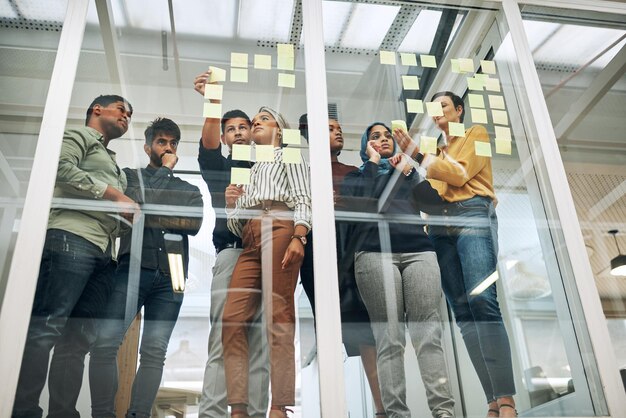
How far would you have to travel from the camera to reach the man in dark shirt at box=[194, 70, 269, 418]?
1845mm

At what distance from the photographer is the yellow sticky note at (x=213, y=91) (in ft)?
7.79

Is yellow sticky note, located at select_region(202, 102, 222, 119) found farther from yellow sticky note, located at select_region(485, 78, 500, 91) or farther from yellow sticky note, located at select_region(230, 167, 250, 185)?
yellow sticky note, located at select_region(485, 78, 500, 91)

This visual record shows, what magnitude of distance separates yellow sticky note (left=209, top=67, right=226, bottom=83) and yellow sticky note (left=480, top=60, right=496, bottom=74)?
1.09 m

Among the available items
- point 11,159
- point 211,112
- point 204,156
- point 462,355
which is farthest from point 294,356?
point 11,159

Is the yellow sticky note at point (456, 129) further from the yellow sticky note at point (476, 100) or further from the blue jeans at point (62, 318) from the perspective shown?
the blue jeans at point (62, 318)

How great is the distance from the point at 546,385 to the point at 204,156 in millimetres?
1462

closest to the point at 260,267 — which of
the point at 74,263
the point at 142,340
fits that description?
the point at 142,340

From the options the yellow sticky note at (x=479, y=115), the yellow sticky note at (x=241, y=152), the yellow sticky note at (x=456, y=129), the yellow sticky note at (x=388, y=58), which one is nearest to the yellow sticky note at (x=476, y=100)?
the yellow sticky note at (x=479, y=115)

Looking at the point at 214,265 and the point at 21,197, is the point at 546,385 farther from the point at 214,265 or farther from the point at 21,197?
the point at 21,197

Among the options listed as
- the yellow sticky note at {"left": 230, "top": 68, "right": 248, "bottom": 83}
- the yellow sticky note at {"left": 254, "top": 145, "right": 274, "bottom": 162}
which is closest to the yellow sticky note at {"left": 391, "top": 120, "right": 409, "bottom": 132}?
the yellow sticky note at {"left": 254, "top": 145, "right": 274, "bottom": 162}

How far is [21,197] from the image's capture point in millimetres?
1948

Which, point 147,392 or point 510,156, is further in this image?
point 510,156

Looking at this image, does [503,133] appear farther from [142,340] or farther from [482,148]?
[142,340]

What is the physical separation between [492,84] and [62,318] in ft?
6.16
